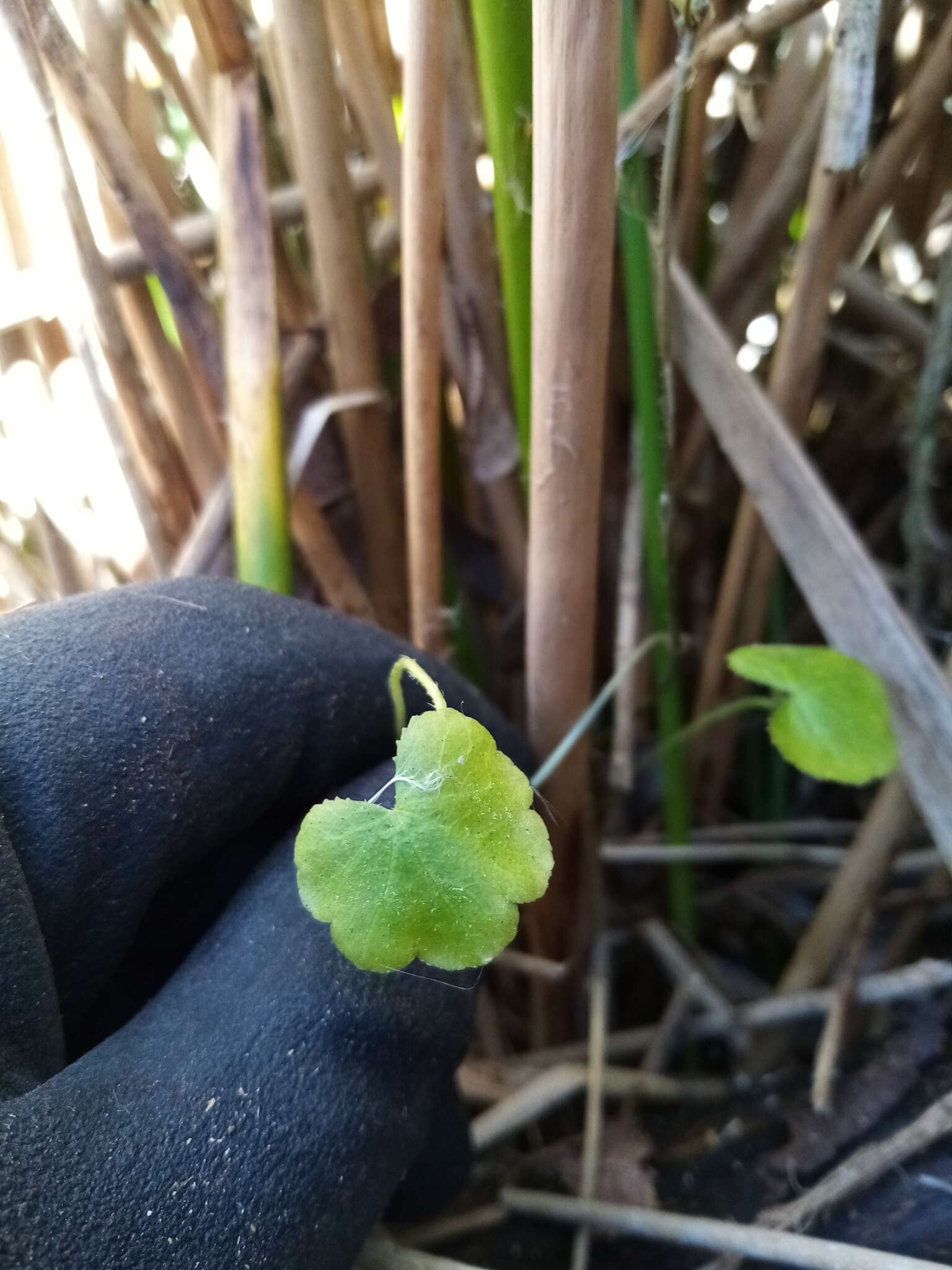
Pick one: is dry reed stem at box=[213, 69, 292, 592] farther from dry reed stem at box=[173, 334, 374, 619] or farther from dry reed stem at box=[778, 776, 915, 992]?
dry reed stem at box=[778, 776, 915, 992]

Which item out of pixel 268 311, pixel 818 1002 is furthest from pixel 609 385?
pixel 818 1002

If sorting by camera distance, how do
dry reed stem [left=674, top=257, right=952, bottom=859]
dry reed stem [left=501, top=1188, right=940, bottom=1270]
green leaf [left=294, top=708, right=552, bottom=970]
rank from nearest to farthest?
green leaf [left=294, top=708, right=552, bottom=970] < dry reed stem [left=501, top=1188, right=940, bottom=1270] < dry reed stem [left=674, top=257, right=952, bottom=859]

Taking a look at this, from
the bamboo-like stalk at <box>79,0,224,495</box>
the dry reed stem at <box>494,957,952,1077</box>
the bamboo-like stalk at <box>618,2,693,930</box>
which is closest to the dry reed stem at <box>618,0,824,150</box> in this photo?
the bamboo-like stalk at <box>618,2,693,930</box>

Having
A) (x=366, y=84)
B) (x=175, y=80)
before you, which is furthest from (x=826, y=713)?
(x=175, y=80)

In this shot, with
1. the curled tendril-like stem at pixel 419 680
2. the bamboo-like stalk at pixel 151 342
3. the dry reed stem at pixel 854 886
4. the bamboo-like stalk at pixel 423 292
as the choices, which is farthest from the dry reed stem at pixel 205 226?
the dry reed stem at pixel 854 886

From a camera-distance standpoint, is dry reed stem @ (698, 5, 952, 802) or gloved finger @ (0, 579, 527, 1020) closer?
gloved finger @ (0, 579, 527, 1020)

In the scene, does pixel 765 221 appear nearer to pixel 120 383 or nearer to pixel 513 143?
pixel 513 143

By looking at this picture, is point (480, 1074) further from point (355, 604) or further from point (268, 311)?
point (268, 311)
